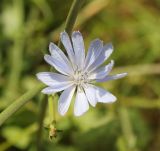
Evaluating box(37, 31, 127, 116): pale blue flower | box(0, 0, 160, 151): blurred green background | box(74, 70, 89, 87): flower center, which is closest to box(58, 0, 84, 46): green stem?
box(37, 31, 127, 116): pale blue flower

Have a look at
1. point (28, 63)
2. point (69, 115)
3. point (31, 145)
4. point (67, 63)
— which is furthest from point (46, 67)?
point (67, 63)

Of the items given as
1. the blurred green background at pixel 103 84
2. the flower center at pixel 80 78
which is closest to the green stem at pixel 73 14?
the flower center at pixel 80 78

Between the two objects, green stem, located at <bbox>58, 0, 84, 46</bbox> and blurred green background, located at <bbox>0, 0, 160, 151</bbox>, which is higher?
blurred green background, located at <bbox>0, 0, 160, 151</bbox>

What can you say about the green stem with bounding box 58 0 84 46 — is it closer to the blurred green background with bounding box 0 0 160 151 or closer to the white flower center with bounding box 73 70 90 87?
the white flower center with bounding box 73 70 90 87

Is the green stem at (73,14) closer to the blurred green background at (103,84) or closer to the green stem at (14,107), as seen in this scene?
the green stem at (14,107)

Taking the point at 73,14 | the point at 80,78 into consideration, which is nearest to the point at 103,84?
the point at 80,78

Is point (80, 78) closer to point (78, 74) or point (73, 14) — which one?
point (78, 74)

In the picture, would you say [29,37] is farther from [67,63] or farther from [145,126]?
[67,63]

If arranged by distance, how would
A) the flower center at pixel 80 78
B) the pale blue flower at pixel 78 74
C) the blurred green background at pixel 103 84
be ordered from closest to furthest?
the pale blue flower at pixel 78 74 < the flower center at pixel 80 78 < the blurred green background at pixel 103 84
